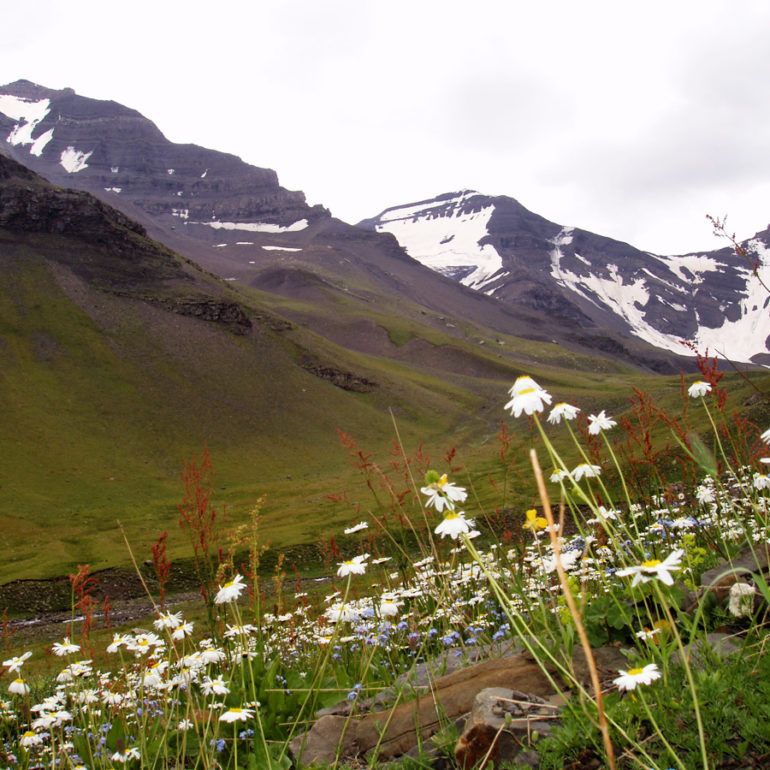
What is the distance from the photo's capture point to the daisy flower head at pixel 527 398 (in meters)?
2.81

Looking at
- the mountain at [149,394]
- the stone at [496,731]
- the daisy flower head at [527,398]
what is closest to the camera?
the daisy flower head at [527,398]

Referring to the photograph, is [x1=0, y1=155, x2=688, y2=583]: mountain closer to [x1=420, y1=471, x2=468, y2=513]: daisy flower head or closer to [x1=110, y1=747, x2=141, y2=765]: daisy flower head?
[x1=110, y1=747, x2=141, y2=765]: daisy flower head

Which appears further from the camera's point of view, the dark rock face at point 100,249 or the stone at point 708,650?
the dark rock face at point 100,249

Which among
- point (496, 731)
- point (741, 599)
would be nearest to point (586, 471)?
point (741, 599)

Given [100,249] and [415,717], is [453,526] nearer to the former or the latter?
[415,717]

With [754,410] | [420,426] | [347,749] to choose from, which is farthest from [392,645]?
[420,426]

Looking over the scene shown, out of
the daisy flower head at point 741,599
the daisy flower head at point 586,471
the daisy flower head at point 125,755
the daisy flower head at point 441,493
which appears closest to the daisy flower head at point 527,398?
the daisy flower head at point 441,493

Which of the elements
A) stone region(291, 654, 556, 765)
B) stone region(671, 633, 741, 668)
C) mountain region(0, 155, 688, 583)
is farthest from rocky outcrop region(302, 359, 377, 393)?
stone region(671, 633, 741, 668)

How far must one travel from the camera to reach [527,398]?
2.94 m

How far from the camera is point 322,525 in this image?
60.1 metres

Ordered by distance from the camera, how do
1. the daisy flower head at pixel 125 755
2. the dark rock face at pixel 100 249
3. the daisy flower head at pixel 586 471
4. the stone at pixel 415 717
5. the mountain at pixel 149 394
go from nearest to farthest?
the daisy flower head at pixel 125 755
the daisy flower head at pixel 586 471
the stone at pixel 415 717
the mountain at pixel 149 394
the dark rock face at pixel 100 249

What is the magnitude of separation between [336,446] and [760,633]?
4323 inches

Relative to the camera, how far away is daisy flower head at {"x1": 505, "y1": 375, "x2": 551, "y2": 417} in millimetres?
2813

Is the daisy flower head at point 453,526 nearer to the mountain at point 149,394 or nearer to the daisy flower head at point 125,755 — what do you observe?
the daisy flower head at point 125,755
